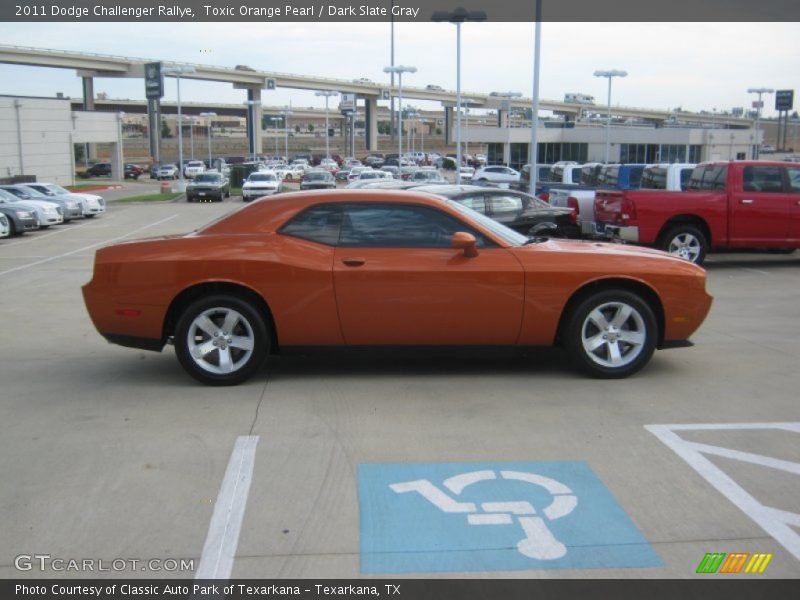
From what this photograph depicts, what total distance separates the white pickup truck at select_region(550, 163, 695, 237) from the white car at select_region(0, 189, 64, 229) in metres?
15.4

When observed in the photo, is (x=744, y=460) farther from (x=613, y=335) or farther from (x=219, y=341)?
(x=219, y=341)

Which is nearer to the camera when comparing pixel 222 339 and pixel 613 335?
pixel 222 339

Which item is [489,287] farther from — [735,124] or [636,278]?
[735,124]

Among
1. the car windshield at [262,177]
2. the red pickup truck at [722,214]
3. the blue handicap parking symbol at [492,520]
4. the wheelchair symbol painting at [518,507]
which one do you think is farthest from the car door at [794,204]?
the car windshield at [262,177]

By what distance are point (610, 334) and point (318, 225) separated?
2.59 metres

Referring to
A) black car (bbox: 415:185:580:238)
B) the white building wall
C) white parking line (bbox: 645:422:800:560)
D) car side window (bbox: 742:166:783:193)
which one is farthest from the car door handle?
the white building wall

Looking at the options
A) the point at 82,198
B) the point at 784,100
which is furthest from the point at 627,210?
the point at 784,100

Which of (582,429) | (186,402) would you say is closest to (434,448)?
Answer: (582,429)

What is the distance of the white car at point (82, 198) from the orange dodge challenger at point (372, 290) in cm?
2591

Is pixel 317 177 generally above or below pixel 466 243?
below

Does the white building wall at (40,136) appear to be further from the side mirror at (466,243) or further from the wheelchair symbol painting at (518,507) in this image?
the wheelchair symbol painting at (518,507)

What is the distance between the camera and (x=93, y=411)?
6.34 m

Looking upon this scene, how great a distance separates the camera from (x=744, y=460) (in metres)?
5.21

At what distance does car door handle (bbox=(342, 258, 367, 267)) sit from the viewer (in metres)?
6.78
